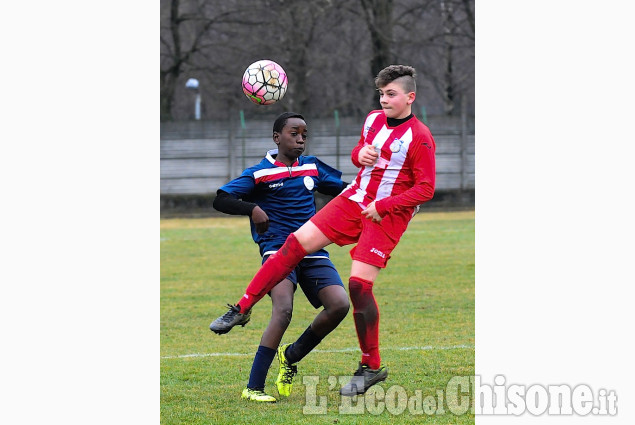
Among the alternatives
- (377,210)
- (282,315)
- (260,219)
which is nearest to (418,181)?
(377,210)

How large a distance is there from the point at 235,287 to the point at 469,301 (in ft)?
10.5

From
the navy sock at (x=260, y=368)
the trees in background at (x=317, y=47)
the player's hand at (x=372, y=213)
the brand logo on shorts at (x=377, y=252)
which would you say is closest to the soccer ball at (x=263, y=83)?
the player's hand at (x=372, y=213)

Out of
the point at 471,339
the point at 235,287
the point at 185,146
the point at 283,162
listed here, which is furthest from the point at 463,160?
the point at 283,162

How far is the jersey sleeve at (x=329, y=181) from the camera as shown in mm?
6574

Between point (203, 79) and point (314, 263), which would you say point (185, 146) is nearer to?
point (203, 79)

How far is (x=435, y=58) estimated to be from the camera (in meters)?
39.7

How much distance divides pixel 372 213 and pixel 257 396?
1366 mm

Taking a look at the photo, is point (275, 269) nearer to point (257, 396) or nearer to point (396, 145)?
point (257, 396)

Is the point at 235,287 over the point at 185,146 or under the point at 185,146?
under

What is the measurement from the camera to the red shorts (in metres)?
5.91

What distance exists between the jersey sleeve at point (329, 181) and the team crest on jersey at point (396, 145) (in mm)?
740

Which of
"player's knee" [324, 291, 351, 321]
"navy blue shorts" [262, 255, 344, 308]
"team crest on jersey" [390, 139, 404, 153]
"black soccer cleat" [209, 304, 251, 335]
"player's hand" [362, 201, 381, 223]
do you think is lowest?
"black soccer cleat" [209, 304, 251, 335]

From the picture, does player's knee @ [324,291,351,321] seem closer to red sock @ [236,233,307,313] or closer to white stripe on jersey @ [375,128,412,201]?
red sock @ [236,233,307,313]

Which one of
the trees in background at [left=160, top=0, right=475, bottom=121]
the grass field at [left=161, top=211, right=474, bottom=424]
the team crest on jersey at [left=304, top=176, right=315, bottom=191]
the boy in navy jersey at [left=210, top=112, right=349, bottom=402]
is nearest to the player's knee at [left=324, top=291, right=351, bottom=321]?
the boy in navy jersey at [left=210, top=112, right=349, bottom=402]
